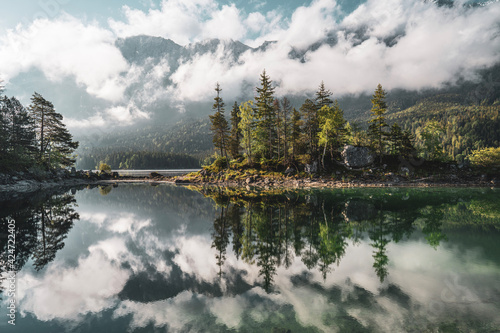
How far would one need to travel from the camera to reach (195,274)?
10961 mm

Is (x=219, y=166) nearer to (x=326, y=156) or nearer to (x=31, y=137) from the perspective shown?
(x=326, y=156)

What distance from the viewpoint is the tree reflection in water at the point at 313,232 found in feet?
39.4

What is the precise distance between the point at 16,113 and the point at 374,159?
95.5 metres

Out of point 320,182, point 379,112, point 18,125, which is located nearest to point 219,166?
point 320,182

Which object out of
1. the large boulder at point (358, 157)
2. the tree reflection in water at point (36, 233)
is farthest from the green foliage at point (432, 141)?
the tree reflection in water at point (36, 233)

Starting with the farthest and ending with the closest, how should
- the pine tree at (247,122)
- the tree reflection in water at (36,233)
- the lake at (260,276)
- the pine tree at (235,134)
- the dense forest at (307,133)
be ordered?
the pine tree at (235,134) < the pine tree at (247,122) < the dense forest at (307,133) < the tree reflection in water at (36,233) < the lake at (260,276)

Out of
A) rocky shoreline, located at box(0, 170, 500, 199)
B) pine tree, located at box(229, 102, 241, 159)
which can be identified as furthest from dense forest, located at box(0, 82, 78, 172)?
pine tree, located at box(229, 102, 241, 159)

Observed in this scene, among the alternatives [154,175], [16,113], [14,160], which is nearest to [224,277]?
[14,160]

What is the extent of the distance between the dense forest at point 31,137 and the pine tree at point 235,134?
5058cm

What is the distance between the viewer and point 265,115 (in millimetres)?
64125

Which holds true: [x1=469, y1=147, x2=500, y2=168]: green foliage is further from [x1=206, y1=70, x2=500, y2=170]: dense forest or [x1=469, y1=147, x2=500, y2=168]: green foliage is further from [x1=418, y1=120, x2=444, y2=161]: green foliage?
[x1=418, y1=120, x2=444, y2=161]: green foliage

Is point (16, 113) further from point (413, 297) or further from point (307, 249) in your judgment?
point (413, 297)

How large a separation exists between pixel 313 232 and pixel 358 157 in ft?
160

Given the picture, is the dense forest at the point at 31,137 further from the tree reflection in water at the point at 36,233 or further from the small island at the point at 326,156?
the tree reflection in water at the point at 36,233
